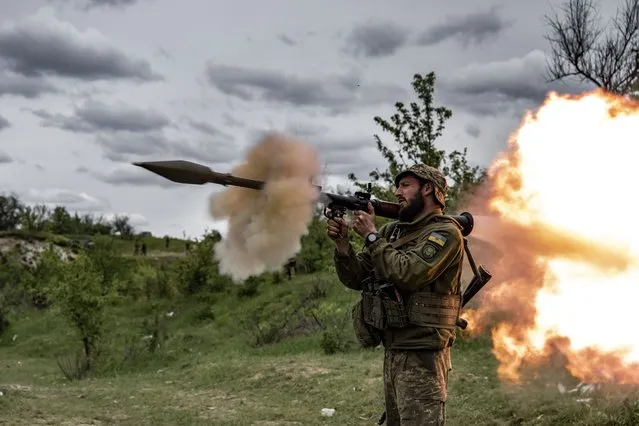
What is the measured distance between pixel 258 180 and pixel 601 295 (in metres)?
4.60

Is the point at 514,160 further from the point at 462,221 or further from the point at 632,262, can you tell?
the point at 462,221

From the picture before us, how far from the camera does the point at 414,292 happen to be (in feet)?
15.7

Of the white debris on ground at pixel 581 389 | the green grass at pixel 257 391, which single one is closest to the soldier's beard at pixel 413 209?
the green grass at pixel 257 391

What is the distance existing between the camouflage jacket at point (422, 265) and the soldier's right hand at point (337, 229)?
168mm

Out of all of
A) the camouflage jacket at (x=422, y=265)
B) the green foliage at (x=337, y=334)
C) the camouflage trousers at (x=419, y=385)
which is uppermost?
the camouflage jacket at (x=422, y=265)

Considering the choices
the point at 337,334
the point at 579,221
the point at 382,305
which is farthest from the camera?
the point at 337,334

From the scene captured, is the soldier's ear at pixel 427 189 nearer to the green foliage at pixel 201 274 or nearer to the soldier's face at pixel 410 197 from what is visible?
the soldier's face at pixel 410 197

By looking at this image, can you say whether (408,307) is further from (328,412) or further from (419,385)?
(328,412)

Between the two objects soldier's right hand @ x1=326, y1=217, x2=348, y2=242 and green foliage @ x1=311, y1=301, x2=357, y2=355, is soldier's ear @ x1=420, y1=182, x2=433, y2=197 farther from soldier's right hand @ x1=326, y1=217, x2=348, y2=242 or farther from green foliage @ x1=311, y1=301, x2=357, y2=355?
green foliage @ x1=311, y1=301, x2=357, y2=355

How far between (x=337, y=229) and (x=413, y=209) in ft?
A: 1.91

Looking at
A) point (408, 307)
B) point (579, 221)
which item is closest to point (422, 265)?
point (408, 307)

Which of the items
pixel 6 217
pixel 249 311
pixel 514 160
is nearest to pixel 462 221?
pixel 514 160

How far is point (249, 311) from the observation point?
2367 cm

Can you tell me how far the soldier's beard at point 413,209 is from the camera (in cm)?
498
